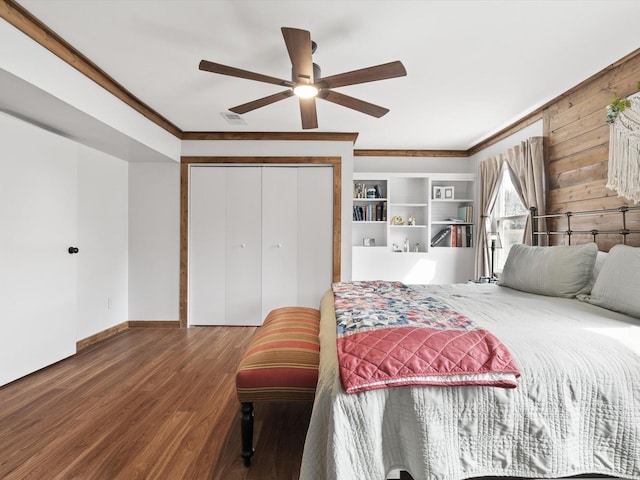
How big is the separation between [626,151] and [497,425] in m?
2.30

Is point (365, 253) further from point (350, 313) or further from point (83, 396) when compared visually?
point (83, 396)

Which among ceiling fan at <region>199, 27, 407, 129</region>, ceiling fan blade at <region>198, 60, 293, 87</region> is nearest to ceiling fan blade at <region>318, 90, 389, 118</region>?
ceiling fan at <region>199, 27, 407, 129</region>

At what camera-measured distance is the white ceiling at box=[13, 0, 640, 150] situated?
1.92 meters

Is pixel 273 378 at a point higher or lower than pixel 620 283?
lower

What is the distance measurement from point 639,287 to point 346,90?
250 centimetres

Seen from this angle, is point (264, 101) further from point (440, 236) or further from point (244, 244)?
point (440, 236)

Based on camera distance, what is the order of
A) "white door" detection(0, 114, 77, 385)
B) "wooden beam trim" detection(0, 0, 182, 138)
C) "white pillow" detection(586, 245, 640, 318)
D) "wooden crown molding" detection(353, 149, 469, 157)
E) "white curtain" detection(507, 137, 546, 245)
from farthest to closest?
"wooden crown molding" detection(353, 149, 469, 157)
"white curtain" detection(507, 137, 546, 245)
"white door" detection(0, 114, 77, 385)
"wooden beam trim" detection(0, 0, 182, 138)
"white pillow" detection(586, 245, 640, 318)

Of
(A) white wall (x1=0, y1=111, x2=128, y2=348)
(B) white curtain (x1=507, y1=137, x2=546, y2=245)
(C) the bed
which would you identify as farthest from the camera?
(B) white curtain (x1=507, y1=137, x2=546, y2=245)

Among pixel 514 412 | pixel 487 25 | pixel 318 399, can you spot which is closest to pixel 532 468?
pixel 514 412

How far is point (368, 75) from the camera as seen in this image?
199cm

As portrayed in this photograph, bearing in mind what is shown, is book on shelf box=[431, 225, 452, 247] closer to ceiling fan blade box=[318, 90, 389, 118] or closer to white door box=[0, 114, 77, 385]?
ceiling fan blade box=[318, 90, 389, 118]

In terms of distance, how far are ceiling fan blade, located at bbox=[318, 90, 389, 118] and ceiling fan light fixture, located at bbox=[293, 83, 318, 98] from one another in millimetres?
101

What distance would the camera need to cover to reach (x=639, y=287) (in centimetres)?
180

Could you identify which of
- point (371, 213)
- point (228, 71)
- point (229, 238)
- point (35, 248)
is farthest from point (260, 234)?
point (228, 71)
